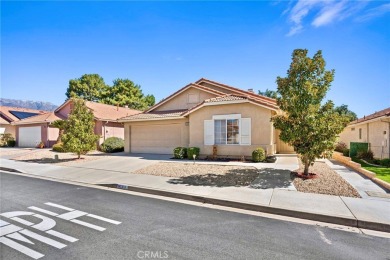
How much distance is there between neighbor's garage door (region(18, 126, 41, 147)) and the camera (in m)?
25.3

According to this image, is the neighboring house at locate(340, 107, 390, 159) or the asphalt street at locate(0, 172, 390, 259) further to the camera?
the neighboring house at locate(340, 107, 390, 159)

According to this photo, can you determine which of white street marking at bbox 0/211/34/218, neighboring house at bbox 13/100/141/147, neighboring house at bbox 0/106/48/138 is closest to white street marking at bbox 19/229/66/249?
white street marking at bbox 0/211/34/218

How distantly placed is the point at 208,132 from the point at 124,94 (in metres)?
32.9

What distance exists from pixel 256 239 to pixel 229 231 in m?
0.59

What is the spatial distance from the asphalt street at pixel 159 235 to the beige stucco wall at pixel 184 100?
13230 mm

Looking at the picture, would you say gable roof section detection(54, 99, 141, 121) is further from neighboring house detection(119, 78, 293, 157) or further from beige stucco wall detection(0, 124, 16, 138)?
beige stucco wall detection(0, 124, 16, 138)

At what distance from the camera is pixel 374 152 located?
1576 centimetres

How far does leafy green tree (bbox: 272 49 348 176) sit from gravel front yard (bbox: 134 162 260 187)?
2.40m

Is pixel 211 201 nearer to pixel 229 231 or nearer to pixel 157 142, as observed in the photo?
pixel 229 231

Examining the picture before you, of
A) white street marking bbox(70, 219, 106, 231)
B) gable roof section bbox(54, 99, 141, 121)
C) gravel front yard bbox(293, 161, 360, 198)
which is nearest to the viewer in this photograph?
white street marking bbox(70, 219, 106, 231)

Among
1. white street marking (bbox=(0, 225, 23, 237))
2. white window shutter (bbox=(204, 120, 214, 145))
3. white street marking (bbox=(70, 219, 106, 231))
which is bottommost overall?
white street marking (bbox=(0, 225, 23, 237))

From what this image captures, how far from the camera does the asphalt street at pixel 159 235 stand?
3.81 m

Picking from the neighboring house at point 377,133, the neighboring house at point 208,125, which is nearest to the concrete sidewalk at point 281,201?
the neighboring house at point 208,125

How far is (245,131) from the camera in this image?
1420 centimetres
